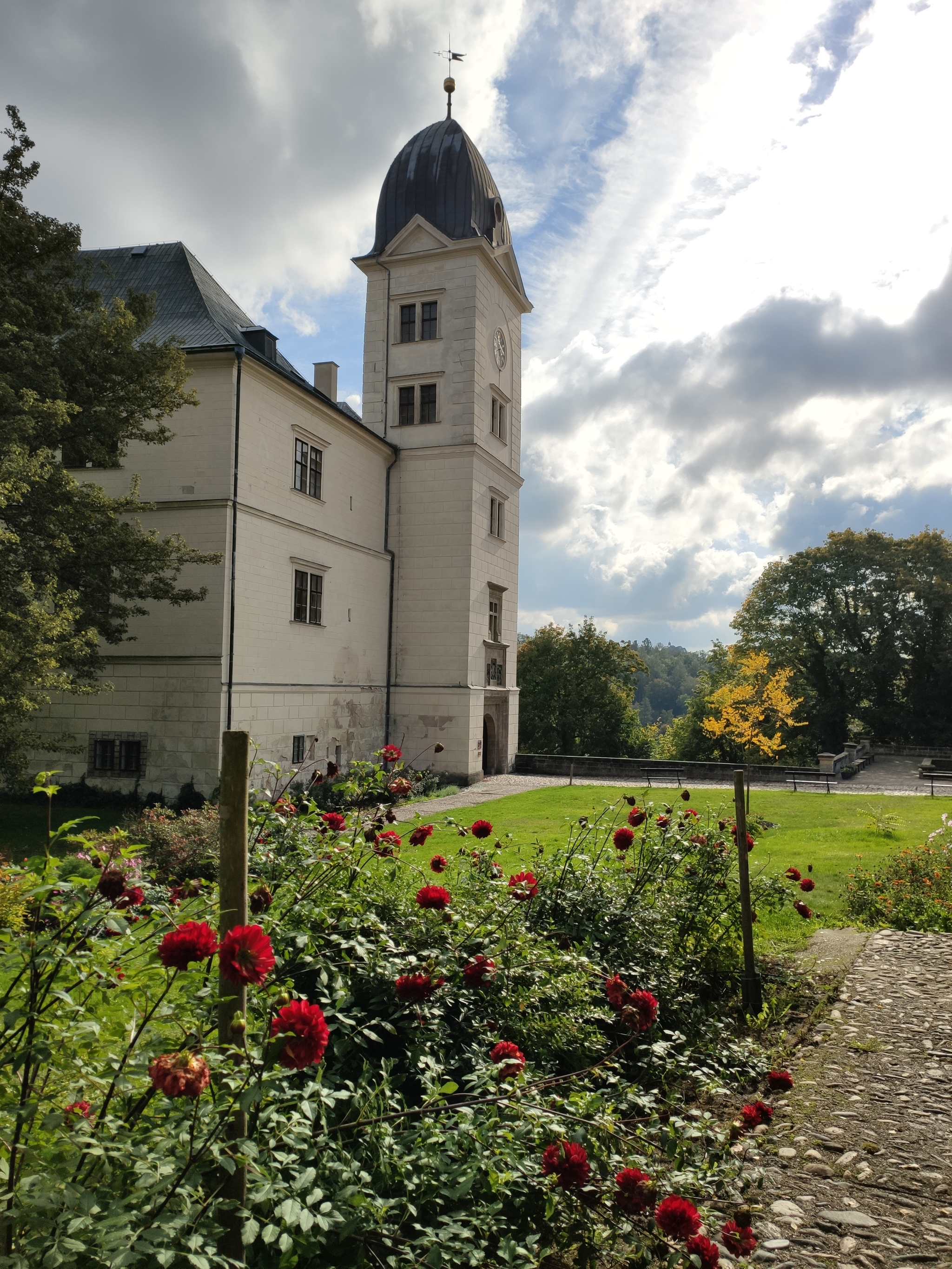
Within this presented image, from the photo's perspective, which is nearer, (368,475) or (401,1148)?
(401,1148)

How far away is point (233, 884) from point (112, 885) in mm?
406

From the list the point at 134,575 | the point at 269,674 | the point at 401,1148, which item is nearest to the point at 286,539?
the point at 269,674

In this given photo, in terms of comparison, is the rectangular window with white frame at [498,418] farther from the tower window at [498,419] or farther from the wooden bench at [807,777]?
the wooden bench at [807,777]

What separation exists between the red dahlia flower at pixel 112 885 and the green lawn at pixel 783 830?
3225 millimetres

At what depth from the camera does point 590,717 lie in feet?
145

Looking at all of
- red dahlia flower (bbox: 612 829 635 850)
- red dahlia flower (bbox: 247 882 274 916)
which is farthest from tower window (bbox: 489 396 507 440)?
red dahlia flower (bbox: 247 882 274 916)

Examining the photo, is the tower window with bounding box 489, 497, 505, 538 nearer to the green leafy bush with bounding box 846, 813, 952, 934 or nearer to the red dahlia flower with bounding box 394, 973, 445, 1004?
the green leafy bush with bounding box 846, 813, 952, 934

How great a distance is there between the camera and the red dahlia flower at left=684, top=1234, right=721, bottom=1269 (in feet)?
7.83

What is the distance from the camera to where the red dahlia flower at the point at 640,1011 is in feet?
10.5

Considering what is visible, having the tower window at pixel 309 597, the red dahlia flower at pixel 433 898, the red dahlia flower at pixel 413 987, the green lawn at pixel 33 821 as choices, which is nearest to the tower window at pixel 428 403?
the tower window at pixel 309 597

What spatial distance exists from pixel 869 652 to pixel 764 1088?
41356 mm

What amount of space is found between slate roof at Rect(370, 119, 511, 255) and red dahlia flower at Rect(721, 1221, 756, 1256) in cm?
2793

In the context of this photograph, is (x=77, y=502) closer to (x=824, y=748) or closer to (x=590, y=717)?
(x=590, y=717)

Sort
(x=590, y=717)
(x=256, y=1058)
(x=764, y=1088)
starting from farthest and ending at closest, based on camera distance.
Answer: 1. (x=590, y=717)
2. (x=764, y=1088)
3. (x=256, y=1058)
